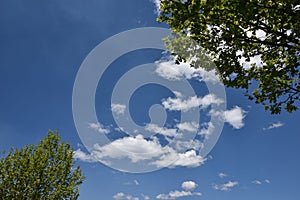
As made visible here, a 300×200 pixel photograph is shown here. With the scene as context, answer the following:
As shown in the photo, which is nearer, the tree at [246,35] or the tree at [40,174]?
the tree at [246,35]

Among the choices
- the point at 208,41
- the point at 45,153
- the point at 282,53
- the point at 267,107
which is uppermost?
the point at 45,153

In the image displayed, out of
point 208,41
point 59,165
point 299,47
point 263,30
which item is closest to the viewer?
point 299,47

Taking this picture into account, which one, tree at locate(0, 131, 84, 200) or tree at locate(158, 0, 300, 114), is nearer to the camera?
tree at locate(158, 0, 300, 114)

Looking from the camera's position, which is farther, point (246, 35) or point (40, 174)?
point (40, 174)

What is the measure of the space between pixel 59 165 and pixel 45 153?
1.40 m

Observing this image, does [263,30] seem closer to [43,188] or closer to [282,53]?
[282,53]

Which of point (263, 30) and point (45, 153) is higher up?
point (45, 153)

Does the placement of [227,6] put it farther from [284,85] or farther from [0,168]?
[0,168]

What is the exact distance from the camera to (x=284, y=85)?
39.5ft

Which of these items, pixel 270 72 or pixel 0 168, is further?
pixel 0 168

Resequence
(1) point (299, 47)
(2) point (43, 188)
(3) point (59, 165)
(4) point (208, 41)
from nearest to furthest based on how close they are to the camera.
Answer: (1) point (299, 47), (4) point (208, 41), (2) point (43, 188), (3) point (59, 165)

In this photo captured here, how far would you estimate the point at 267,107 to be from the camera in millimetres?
12477

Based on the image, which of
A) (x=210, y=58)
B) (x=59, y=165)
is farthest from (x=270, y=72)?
(x=59, y=165)

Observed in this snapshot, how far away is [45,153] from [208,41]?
1421 cm
